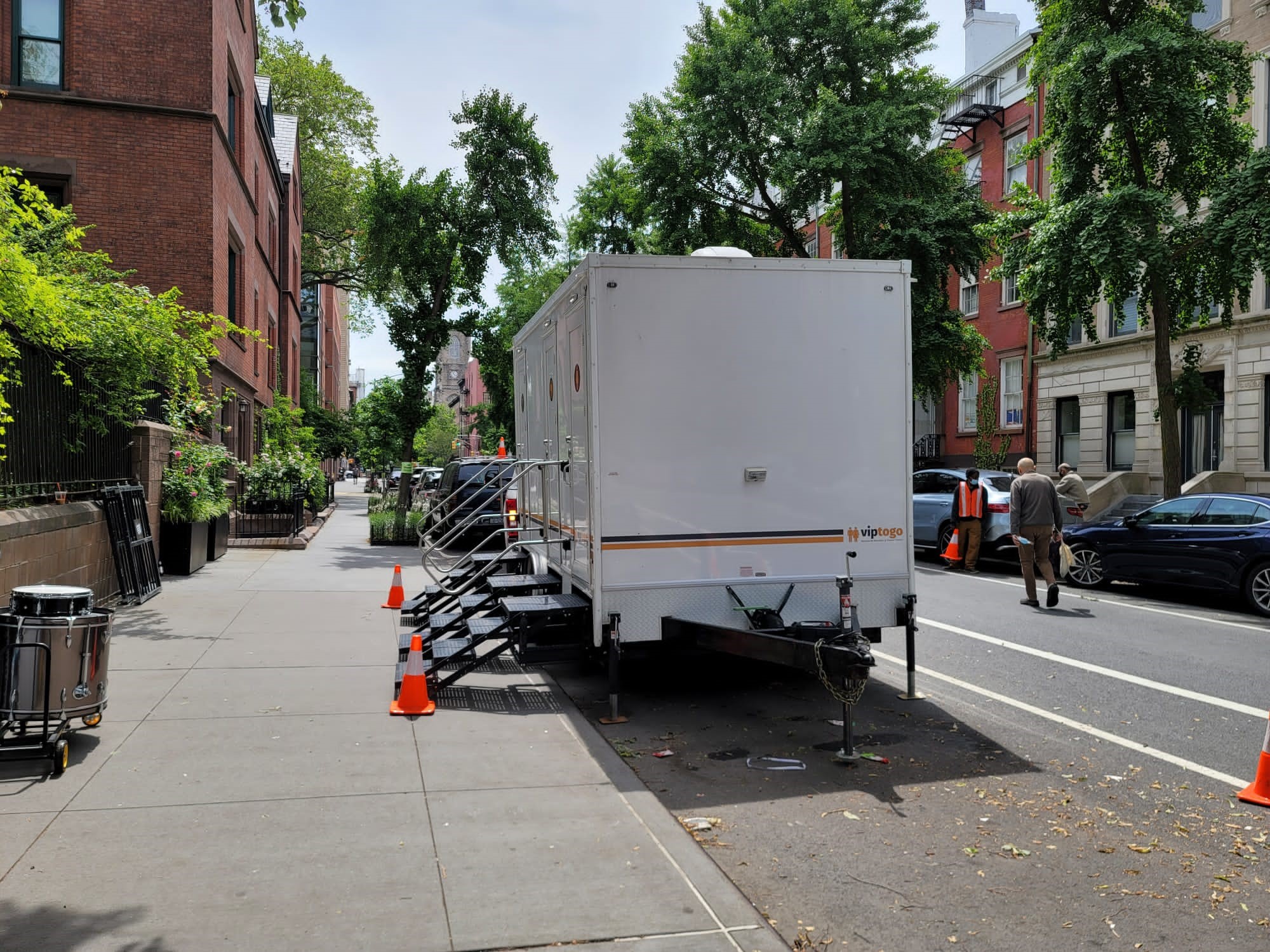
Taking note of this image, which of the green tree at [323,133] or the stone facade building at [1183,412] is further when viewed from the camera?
the green tree at [323,133]

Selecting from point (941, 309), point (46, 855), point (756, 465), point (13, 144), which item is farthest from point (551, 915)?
point (941, 309)

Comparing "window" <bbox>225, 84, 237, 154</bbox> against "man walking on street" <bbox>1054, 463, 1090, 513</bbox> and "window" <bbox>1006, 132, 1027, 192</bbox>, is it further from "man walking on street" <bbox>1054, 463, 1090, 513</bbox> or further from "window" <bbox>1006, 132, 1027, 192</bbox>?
"window" <bbox>1006, 132, 1027, 192</bbox>

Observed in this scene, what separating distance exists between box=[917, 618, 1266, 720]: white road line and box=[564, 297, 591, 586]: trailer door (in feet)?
14.8

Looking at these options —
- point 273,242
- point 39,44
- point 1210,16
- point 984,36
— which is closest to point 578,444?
point 39,44

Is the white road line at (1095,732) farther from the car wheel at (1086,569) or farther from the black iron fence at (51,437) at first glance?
the black iron fence at (51,437)

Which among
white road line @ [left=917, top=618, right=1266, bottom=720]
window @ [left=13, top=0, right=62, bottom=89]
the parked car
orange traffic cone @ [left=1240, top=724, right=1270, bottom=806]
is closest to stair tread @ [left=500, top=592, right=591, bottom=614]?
orange traffic cone @ [left=1240, top=724, right=1270, bottom=806]

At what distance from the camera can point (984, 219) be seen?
2434cm

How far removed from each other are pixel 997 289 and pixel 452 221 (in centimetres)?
1706

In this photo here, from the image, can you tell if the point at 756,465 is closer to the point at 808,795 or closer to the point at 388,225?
the point at 808,795

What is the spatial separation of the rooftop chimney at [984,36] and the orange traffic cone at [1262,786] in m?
34.8

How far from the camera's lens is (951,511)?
18469 mm

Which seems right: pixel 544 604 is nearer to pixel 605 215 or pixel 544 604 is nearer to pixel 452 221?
pixel 452 221

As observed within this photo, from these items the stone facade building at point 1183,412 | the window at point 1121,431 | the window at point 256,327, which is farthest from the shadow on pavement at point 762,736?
the window at point 1121,431

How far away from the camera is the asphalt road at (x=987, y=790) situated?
13.1 feet
